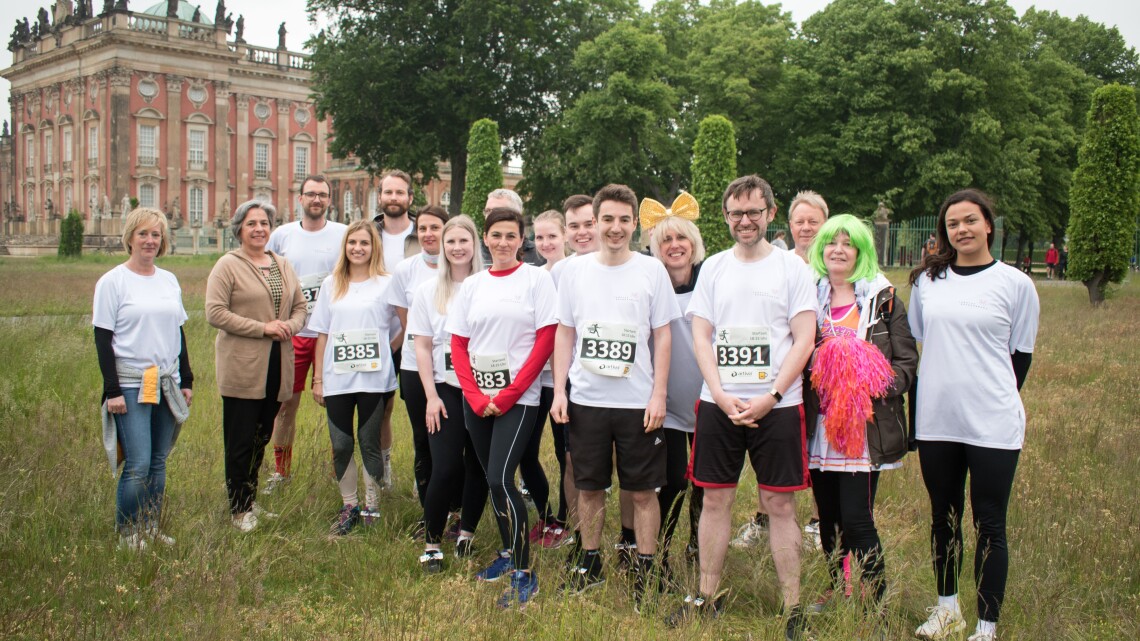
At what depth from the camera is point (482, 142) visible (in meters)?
32.7

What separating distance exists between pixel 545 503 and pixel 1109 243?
18.9 metres

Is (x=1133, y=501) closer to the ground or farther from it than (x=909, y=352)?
closer to the ground

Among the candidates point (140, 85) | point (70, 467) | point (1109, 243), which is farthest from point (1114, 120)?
point (140, 85)

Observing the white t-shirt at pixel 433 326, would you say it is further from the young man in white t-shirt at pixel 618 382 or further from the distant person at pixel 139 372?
the distant person at pixel 139 372

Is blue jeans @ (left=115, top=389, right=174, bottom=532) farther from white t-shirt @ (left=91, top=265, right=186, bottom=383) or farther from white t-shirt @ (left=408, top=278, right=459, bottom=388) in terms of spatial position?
white t-shirt @ (left=408, top=278, right=459, bottom=388)

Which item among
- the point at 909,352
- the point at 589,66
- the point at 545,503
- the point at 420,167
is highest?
the point at 589,66

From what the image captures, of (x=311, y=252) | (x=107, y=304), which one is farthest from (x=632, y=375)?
(x=311, y=252)

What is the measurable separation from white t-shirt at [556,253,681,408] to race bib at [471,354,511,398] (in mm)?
401

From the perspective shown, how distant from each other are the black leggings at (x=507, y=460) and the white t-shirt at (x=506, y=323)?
133mm

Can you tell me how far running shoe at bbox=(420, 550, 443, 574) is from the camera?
4.99 meters

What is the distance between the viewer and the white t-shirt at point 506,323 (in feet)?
16.1

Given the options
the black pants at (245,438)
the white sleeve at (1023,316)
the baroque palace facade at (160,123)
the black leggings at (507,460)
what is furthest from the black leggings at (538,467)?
the baroque palace facade at (160,123)

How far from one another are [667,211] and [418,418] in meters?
1.98

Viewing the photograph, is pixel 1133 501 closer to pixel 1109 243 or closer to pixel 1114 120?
pixel 1109 243
